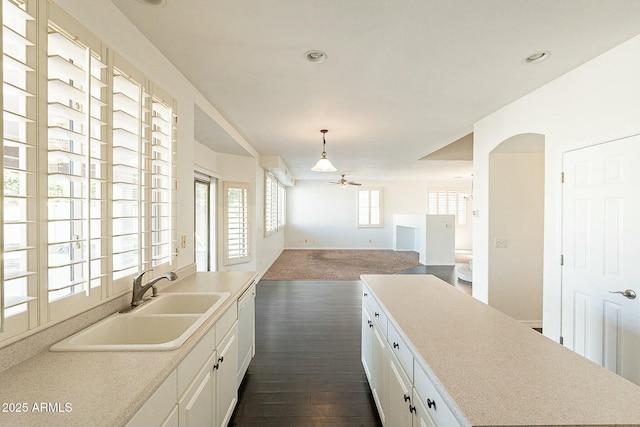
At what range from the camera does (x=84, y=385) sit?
37.6 inches

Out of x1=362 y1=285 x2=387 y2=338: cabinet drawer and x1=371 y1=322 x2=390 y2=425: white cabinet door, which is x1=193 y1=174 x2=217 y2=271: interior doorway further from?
x1=371 y1=322 x2=390 y2=425: white cabinet door

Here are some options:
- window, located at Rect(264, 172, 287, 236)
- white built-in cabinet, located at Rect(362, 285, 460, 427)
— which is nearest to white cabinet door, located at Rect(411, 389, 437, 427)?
white built-in cabinet, located at Rect(362, 285, 460, 427)

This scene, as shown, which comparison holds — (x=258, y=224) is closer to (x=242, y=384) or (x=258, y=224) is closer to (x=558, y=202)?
(x=242, y=384)

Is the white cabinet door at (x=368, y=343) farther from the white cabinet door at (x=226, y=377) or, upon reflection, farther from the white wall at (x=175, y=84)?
the white wall at (x=175, y=84)

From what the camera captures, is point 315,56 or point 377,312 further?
point 315,56

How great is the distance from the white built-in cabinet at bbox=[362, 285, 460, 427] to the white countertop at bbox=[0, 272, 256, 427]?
1.02 m

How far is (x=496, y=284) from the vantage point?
357cm

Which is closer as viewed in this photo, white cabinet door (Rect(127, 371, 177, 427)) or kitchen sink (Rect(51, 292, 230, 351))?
white cabinet door (Rect(127, 371, 177, 427))

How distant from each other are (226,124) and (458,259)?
8.09 metres

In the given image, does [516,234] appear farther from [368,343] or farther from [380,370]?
[380,370]

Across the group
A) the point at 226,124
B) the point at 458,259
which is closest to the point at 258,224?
the point at 226,124

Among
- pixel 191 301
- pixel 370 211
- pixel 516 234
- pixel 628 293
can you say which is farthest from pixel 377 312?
pixel 370 211

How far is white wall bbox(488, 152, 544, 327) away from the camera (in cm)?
356

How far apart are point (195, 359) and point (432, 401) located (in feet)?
3.48
